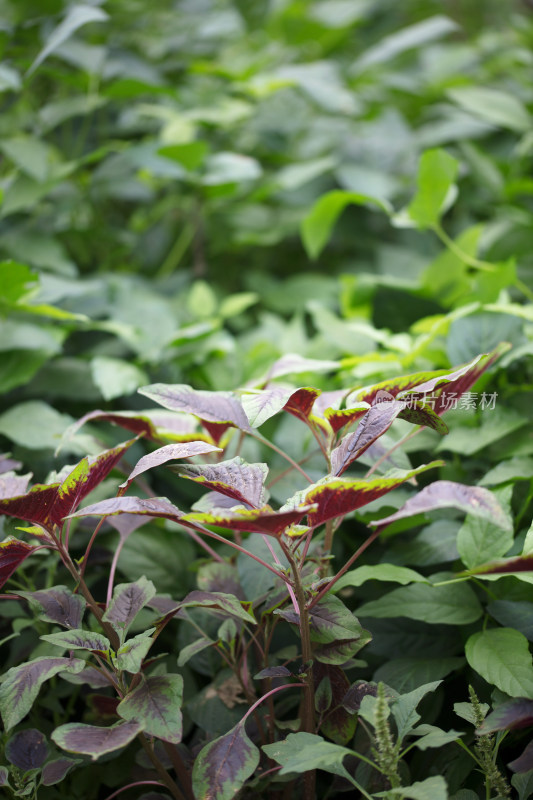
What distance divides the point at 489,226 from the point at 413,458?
785mm

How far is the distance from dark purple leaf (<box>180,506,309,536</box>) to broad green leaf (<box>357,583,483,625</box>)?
0.82ft

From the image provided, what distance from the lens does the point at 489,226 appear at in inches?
56.9

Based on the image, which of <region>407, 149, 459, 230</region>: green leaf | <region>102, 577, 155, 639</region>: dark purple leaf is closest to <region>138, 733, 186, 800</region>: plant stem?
<region>102, 577, 155, 639</region>: dark purple leaf

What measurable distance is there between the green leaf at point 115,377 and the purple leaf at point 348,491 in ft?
1.59

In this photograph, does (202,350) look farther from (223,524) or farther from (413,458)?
(223,524)

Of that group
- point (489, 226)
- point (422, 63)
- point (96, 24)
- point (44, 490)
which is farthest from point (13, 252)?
point (422, 63)

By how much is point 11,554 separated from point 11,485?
0.29ft

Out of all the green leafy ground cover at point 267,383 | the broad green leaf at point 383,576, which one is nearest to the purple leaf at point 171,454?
the green leafy ground cover at point 267,383

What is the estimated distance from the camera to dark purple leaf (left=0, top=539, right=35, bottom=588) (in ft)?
1.85

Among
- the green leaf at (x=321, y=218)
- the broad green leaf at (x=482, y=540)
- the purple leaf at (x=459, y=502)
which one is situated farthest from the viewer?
the green leaf at (x=321, y=218)

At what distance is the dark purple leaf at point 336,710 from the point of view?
60cm

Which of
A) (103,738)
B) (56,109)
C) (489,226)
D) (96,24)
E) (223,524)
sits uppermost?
(96,24)

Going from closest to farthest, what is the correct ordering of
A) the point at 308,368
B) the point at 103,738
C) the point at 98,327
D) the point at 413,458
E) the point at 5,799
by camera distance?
the point at 103,738
the point at 5,799
the point at 308,368
the point at 413,458
the point at 98,327

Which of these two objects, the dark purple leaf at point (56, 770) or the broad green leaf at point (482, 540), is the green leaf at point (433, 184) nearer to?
the broad green leaf at point (482, 540)
